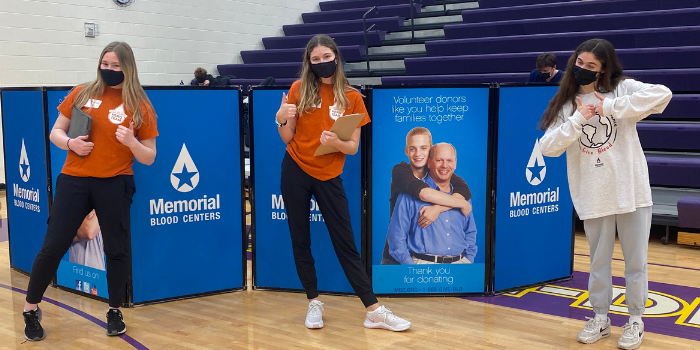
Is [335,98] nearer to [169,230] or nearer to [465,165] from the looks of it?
[465,165]

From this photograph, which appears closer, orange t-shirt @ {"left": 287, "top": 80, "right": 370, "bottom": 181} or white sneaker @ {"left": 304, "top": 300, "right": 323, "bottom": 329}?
orange t-shirt @ {"left": 287, "top": 80, "right": 370, "bottom": 181}

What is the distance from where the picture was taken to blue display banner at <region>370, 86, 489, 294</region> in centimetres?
352

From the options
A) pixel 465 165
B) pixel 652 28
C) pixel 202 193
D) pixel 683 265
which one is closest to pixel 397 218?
pixel 465 165

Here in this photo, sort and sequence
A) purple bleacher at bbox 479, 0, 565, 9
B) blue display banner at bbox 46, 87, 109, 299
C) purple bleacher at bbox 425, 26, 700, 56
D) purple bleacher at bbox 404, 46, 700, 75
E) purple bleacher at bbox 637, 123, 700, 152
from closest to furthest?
blue display banner at bbox 46, 87, 109, 299 → purple bleacher at bbox 637, 123, 700, 152 → purple bleacher at bbox 404, 46, 700, 75 → purple bleacher at bbox 425, 26, 700, 56 → purple bleacher at bbox 479, 0, 565, 9

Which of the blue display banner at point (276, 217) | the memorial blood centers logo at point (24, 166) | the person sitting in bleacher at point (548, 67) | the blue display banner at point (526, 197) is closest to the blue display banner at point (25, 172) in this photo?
the memorial blood centers logo at point (24, 166)

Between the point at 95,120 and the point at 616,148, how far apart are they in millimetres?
2310

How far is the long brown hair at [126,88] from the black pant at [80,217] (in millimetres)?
323

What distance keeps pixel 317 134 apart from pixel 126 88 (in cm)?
90

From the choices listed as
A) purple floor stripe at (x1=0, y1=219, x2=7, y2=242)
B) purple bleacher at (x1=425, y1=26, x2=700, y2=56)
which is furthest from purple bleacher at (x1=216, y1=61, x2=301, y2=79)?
purple floor stripe at (x1=0, y1=219, x2=7, y2=242)

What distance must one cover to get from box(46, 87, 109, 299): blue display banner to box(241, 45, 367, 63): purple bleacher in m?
5.88

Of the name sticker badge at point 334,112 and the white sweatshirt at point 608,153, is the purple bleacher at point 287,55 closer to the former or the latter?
the name sticker badge at point 334,112

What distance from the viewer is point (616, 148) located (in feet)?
9.02

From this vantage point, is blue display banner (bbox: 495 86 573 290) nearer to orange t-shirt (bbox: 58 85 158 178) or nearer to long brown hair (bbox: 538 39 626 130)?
long brown hair (bbox: 538 39 626 130)

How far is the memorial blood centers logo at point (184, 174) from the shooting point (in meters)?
3.52
